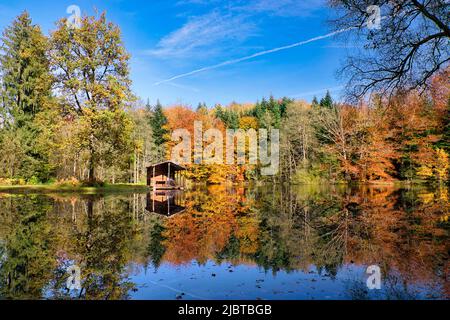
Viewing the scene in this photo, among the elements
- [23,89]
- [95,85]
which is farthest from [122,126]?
[23,89]

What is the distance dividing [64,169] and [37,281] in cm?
4182

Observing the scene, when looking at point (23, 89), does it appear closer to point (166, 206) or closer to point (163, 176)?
point (163, 176)

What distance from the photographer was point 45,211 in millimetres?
14000

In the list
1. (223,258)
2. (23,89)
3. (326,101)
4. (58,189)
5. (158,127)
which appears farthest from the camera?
(326,101)

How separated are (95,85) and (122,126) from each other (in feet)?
12.1


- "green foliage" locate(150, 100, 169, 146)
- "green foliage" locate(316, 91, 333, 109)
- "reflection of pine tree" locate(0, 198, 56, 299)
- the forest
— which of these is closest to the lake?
"reflection of pine tree" locate(0, 198, 56, 299)

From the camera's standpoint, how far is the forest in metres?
25.7

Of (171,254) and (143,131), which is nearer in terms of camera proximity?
(171,254)

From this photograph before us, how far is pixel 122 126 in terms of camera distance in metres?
26.9

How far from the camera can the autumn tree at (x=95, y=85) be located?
25750 millimetres
